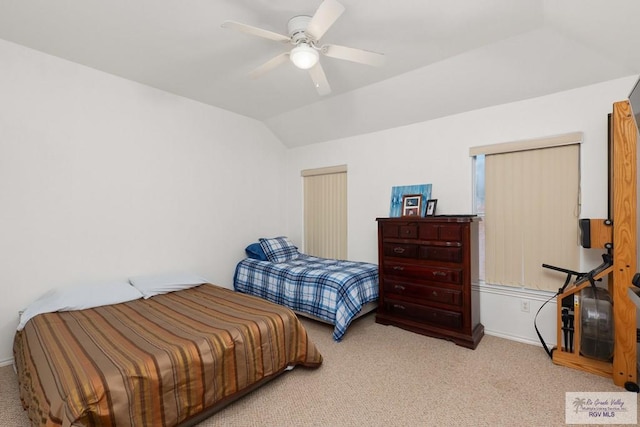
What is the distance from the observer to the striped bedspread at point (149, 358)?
4.50ft

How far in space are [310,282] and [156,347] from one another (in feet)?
5.53

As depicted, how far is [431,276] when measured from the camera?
112 inches

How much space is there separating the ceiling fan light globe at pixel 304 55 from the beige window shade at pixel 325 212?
6.94ft

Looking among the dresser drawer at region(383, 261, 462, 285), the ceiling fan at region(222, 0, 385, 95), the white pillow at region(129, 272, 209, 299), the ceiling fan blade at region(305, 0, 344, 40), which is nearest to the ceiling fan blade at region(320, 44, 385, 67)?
the ceiling fan at region(222, 0, 385, 95)

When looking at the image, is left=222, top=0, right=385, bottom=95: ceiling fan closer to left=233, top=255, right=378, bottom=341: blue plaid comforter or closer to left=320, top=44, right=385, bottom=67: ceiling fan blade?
left=320, top=44, right=385, bottom=67: ceiling fan blade

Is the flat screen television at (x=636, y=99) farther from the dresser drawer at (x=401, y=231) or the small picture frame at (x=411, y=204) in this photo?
the small picture frame at (x=411, y=204)

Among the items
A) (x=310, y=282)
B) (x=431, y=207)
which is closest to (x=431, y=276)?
(x=431, y=207)

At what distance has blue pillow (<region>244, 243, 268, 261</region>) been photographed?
3940mm

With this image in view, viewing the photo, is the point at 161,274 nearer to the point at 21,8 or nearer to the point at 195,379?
the point at 195,379

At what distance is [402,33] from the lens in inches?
89.0

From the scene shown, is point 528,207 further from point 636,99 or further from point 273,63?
point 273,63

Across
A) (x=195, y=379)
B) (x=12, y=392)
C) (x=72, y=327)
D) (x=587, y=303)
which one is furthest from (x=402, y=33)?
(x=12, y=392)

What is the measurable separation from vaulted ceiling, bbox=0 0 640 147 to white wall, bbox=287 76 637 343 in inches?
5.6

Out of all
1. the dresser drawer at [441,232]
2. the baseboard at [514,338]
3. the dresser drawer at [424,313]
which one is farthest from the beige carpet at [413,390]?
the dresser drawer at [441,232]
